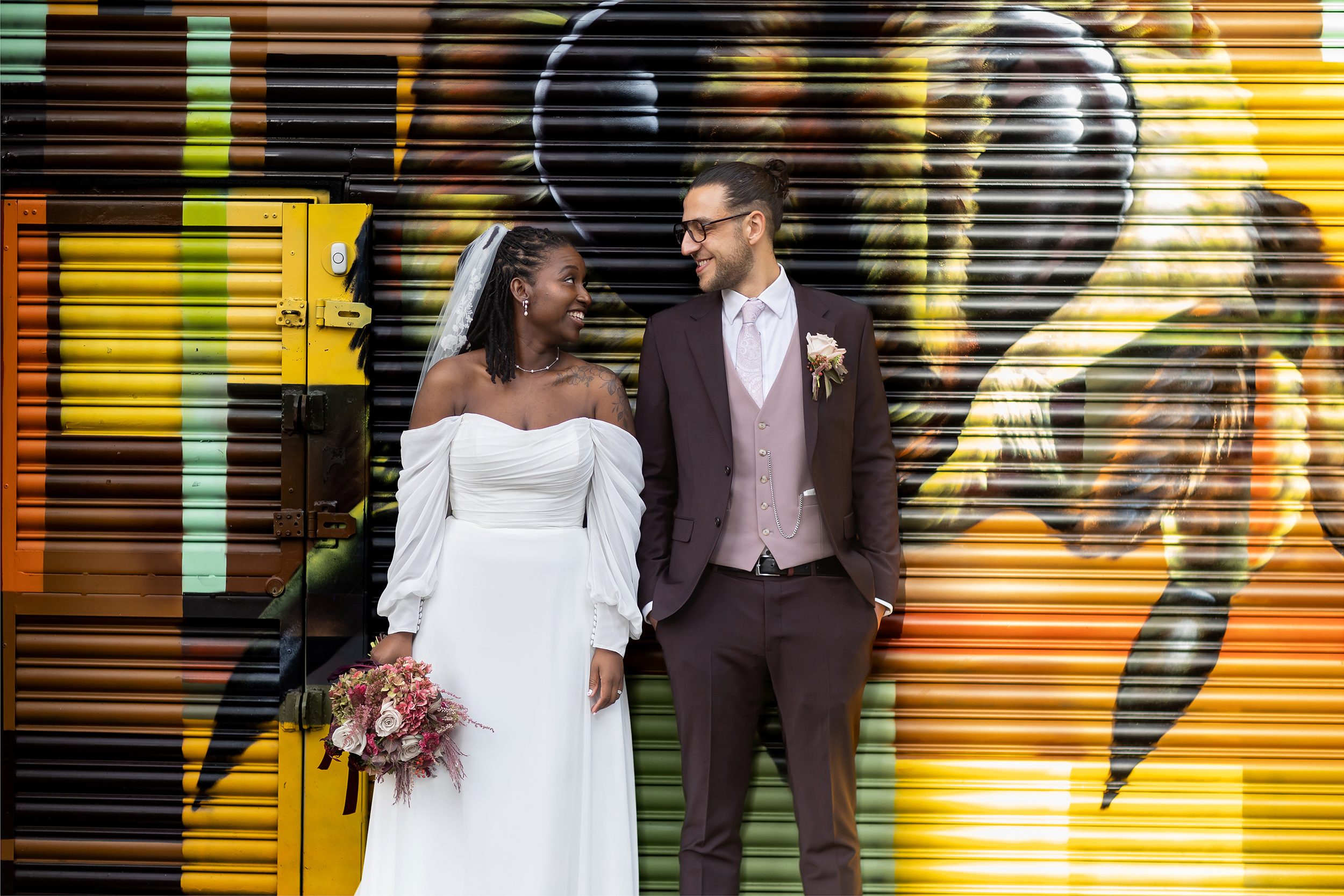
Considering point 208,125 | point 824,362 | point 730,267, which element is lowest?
point 824,362

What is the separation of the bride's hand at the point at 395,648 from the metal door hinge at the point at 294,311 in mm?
1389

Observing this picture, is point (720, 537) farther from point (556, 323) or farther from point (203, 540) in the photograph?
point (203, 540)

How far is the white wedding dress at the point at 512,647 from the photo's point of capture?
3291mm

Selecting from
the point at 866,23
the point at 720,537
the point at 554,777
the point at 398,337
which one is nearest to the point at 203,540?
the point at 398,337

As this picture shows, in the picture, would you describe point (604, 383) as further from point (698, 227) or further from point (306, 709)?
point (306, 709)

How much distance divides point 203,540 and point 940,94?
142 inches

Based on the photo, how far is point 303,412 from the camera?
3.86 metres

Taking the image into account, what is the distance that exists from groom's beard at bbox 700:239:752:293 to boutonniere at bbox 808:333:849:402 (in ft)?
1.17

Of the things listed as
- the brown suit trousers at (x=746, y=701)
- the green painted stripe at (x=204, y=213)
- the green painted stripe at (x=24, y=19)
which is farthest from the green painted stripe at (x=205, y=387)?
the brown suit trousers at (x=746, y=701)

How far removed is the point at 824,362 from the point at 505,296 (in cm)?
120

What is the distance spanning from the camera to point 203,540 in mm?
3941

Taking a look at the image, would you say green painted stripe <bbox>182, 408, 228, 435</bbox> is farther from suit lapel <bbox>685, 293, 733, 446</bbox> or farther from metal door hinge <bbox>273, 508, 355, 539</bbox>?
suit lapel <bbox>685, 293, 733, 446</bbox>

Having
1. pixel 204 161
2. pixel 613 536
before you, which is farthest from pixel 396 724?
pixel 204 161

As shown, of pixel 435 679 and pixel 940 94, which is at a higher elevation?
pixel 940 94
